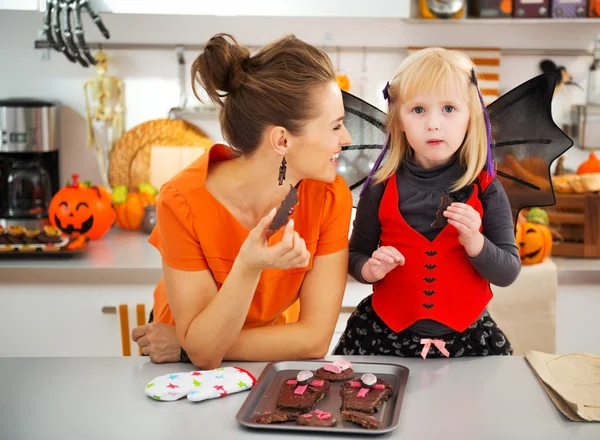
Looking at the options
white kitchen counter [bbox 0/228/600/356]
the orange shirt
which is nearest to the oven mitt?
the orange shirt

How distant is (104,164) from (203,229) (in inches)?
62.6

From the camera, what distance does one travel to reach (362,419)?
109cm

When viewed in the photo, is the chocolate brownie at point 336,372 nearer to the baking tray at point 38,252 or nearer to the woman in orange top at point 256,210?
the woman in orange top at point 256,210

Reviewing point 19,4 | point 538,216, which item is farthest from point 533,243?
point 19,4

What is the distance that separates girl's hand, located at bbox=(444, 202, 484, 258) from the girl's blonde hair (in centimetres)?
14

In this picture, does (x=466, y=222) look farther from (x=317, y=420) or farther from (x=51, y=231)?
(x=51, y=231)

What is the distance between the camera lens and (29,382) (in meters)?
1.26

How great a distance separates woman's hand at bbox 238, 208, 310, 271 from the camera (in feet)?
3.99

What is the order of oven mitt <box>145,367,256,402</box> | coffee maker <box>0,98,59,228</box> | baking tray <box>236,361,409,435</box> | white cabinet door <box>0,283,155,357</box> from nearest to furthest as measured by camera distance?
baking tray <box>236,361,409,435</box> < oven mitt <box>145,367,256,402</box> < white cabinet door <box>0,283,155,357</box> < coffee maker <box>0,98,59,228</box>

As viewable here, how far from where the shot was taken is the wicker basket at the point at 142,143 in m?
2.81

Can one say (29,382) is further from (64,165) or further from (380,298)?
(64,165)

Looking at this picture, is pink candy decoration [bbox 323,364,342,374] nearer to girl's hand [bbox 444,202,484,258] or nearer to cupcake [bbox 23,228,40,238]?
girl's hand [bbox 444,202,484,258]

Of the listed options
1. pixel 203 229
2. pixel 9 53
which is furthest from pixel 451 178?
pixel 9 53

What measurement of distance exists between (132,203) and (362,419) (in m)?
1.76
